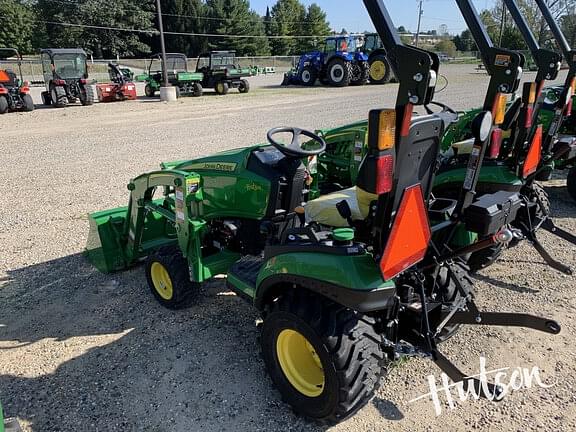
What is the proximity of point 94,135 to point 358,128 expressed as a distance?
8.23 metres

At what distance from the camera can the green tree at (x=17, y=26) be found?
4669cm

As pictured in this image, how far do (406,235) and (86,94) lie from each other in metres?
17.5

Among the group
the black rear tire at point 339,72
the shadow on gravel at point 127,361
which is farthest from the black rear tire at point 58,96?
the shadow on gravel at point 127,361

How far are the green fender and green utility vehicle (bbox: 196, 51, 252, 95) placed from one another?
19710mm

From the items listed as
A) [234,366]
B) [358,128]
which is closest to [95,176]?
[358,128]

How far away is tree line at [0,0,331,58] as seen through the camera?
158 ft

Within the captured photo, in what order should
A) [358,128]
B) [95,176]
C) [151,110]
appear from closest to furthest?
[358,128], [95,176], [151,110]

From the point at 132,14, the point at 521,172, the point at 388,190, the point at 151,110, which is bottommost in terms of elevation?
the point at 151,110

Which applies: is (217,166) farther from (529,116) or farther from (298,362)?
(529,116)

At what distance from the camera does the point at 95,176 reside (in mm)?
7664

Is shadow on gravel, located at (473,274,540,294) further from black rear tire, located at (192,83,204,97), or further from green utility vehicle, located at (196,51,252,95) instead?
green utility vehicle, located at (196,51,252,95)

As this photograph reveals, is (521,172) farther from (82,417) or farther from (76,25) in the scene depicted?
(76,25)

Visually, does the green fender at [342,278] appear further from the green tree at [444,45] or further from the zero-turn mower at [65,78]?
the zero-turn mower at [65,78]

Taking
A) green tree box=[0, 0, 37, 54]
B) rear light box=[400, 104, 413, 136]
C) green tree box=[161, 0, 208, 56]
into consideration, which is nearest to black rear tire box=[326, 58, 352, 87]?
rear light box=[400, 104, 413, 136]
